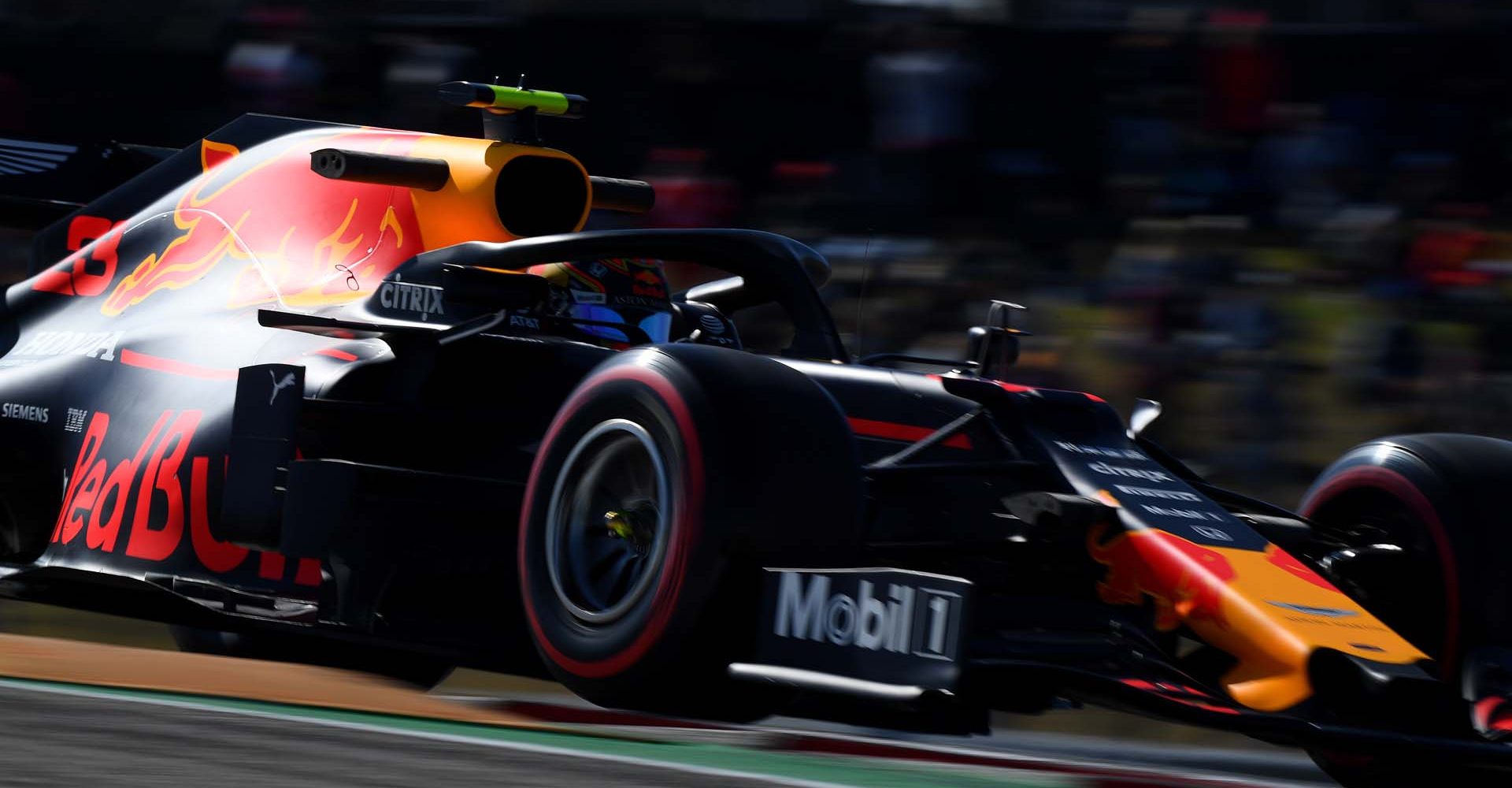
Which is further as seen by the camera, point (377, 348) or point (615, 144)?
point (615, 144)

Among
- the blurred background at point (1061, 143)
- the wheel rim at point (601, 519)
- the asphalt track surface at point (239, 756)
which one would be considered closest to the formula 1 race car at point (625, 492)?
the wheel rim at point (601, 519)

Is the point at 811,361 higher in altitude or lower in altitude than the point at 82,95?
lower

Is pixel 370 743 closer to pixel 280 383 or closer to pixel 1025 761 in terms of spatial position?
pixel 280 383

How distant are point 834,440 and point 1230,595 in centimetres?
93

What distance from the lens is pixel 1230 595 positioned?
437 cm

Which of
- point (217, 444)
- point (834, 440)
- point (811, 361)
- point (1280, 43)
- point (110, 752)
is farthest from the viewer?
point (1280, 43)

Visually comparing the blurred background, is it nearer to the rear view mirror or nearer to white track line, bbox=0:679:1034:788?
the rear view mirror

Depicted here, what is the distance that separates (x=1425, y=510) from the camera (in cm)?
514

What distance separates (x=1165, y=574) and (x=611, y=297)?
2.04 meters

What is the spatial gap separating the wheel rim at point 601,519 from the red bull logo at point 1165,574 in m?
1.04

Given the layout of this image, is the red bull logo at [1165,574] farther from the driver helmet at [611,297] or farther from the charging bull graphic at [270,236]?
the charging bull graphic at [270,236]

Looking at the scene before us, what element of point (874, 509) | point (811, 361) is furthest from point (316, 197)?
point (874, 509)

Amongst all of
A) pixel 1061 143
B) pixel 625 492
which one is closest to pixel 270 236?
pixel 625 492

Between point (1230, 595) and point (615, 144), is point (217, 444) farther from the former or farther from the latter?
point (615, 144)
